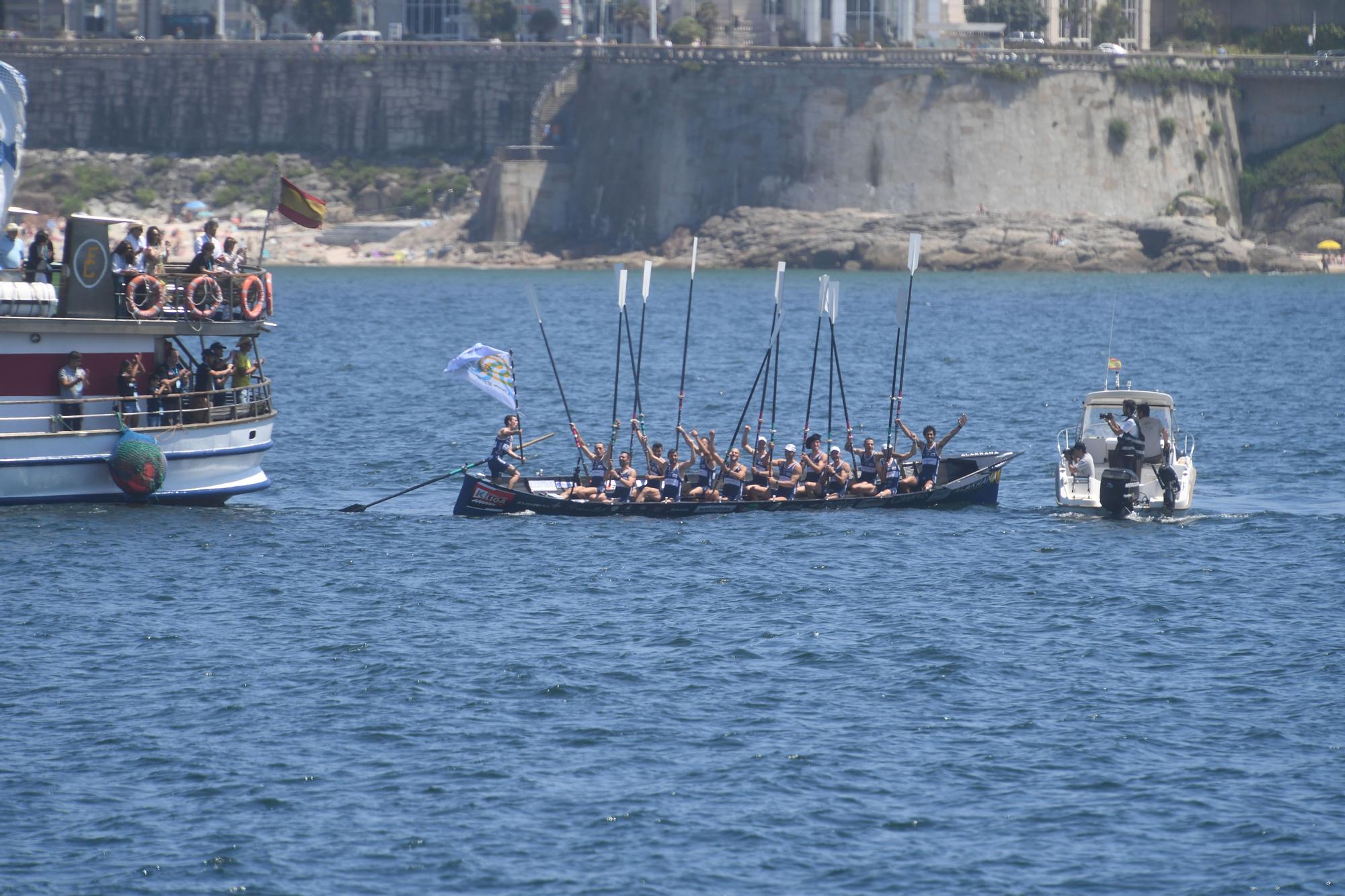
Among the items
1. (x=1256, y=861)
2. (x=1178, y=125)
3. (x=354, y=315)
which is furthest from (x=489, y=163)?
(x=1256, y=861)

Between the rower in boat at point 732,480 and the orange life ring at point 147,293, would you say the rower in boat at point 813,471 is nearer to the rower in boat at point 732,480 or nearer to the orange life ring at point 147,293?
the rower in boat at point 732,480

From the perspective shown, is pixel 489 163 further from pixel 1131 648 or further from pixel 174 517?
pixel 1131 648

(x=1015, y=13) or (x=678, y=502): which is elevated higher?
(x=1015, y=13)

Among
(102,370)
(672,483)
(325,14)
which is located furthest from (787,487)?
(325,14)

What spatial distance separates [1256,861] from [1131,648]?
729 centimetres

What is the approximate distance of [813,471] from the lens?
33812 millimetres

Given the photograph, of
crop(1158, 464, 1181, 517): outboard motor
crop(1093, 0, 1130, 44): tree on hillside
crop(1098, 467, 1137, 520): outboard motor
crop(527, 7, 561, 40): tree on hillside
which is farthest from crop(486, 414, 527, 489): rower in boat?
crop(527, 7, 561, 40): tree on hillside

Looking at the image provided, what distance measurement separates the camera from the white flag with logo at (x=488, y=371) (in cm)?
3256

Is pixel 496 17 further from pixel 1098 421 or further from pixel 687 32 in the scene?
pixel 1098 421

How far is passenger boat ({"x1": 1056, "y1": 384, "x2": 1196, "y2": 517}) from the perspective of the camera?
32.5 metres

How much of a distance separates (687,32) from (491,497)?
3044 inches

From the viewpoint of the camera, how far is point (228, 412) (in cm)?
3250

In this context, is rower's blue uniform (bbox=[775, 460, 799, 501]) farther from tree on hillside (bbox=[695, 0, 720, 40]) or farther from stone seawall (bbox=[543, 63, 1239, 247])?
tree on hillside (bbox=[695, 0, 720, 40])

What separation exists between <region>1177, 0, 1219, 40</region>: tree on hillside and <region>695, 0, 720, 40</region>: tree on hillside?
90.8ft
